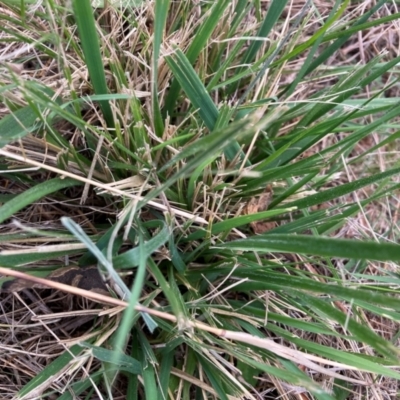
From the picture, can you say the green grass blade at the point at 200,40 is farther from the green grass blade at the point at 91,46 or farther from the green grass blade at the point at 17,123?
the green grass blade at the point at 17,123

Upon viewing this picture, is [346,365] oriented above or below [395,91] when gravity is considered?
below

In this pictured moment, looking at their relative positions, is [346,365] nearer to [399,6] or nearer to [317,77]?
[317,77]

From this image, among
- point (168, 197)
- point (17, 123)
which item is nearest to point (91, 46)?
point (17, 123)

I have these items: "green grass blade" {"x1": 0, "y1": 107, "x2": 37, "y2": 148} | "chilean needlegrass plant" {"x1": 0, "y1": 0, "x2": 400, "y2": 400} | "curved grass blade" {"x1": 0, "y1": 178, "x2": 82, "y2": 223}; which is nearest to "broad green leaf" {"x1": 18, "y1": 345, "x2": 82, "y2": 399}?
"chilean needlegrass plant" {"x1": 0, "y1": 0, "x2": 400, "y2": 400}

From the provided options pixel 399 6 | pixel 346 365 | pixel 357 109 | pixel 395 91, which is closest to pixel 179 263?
pixel 346 365

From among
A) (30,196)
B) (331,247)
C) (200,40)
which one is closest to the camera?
(331,247)

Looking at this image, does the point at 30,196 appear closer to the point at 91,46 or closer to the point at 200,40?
the point at 91,46

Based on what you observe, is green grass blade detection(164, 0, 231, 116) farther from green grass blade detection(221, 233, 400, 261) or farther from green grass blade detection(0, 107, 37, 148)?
green grass blade detection(221, 233, 400, 261)

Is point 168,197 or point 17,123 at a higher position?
point 17,123

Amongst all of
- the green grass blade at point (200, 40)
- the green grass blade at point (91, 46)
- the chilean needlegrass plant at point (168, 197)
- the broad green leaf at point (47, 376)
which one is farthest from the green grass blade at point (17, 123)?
the broad green leaf at point (47, 376)

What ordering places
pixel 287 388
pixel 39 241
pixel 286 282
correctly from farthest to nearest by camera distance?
pixel 287 388 < pixel 39 241 < pixel 286 282

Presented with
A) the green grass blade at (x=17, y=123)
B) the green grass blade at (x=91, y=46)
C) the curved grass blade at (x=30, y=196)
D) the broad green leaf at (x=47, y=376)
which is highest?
the green grass blade at (x=91, y=46)
